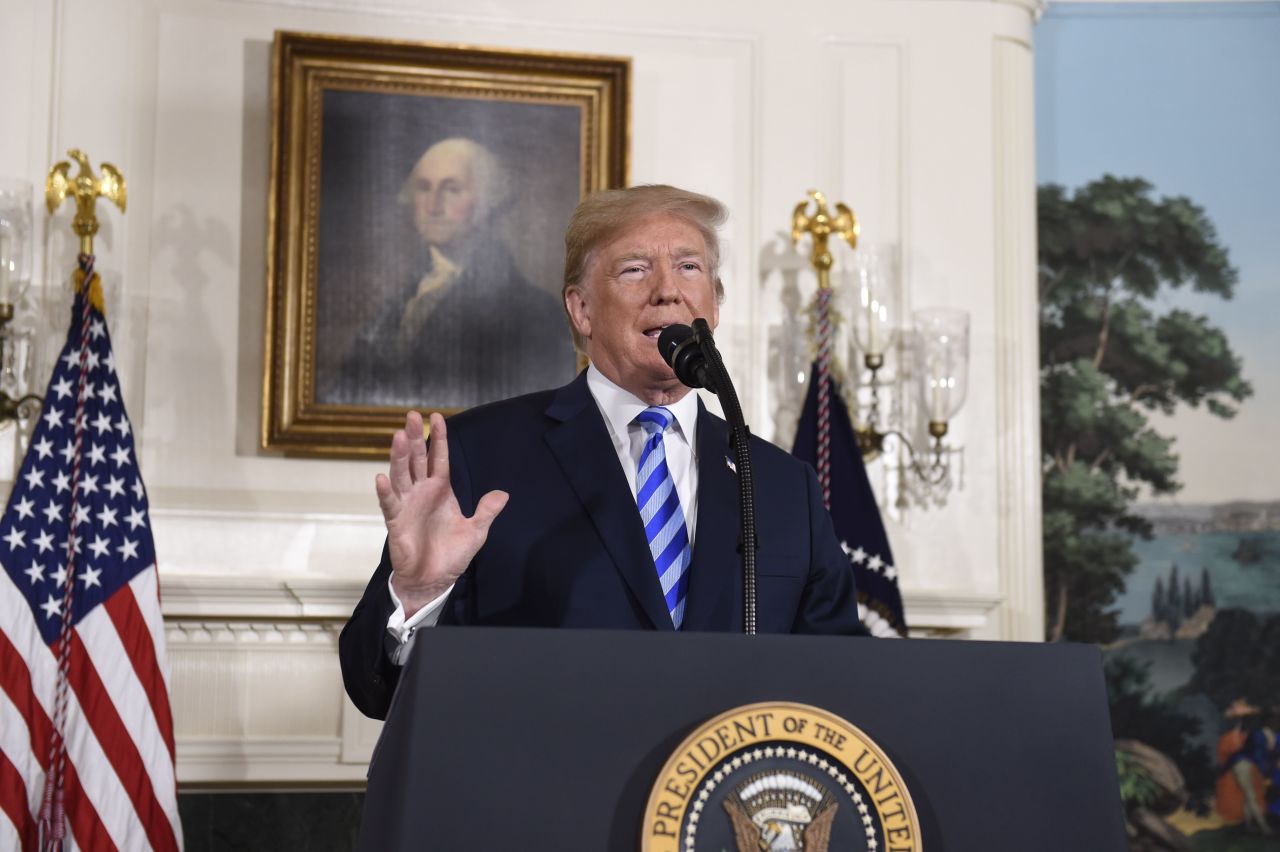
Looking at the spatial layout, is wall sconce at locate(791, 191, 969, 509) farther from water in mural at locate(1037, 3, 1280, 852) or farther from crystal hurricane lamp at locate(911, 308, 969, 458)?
water in mural at locate(1037, 3, 1280, 852)

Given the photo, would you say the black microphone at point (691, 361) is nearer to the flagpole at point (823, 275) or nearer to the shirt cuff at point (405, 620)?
the shirt cuff at point (405, 620)

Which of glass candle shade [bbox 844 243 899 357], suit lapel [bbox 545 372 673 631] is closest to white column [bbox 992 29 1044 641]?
glass candle shade [bbox 844 243 899 357]

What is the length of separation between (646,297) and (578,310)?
0.66ft

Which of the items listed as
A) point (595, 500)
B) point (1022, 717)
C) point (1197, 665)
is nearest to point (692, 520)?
point (595, 500)

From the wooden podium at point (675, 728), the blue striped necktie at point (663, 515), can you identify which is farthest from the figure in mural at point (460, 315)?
the wooden podium at point (675, 728)

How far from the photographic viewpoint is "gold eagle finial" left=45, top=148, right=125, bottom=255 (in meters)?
3.94

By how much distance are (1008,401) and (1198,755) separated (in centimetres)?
130

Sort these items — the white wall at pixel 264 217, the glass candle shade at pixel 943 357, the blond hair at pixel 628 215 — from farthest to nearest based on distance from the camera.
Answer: the glass candle shade at pixel 943 357, the white wall at pixel 264 217, the blond hair at pixel 628 215

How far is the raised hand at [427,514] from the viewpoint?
1.56 m

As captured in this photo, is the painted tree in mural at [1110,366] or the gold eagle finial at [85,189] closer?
the gold eagle finial at [85,189]

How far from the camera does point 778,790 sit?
48.3 inches

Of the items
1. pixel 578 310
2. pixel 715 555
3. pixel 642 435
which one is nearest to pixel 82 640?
pixel 578 310

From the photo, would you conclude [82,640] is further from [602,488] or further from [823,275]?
[823,275]

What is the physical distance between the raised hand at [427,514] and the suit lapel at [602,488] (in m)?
0.38
